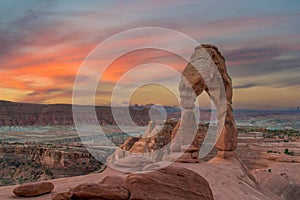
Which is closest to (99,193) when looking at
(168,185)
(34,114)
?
(168,185)

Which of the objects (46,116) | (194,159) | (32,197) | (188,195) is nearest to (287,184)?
(194,159)

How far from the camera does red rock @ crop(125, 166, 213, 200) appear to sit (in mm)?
9805

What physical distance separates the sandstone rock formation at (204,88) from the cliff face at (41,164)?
29.7 feet

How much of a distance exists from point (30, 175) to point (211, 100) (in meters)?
14.8

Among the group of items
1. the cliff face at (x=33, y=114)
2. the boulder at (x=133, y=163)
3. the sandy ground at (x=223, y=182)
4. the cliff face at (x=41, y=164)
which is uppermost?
the cliff face at (x=33, y=114)

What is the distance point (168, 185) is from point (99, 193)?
76.7 inches

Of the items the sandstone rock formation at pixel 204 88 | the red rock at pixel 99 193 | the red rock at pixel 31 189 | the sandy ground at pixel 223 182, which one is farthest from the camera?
the sandstone rock formation at pixel 204 88

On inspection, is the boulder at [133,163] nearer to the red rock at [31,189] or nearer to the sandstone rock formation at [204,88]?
the sandstone rock formation at [204,88]

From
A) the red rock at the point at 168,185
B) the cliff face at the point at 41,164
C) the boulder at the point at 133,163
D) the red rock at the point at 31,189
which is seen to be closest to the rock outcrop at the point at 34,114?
the cliff face at the point at 41,164

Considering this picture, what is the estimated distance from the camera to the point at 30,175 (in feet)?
87.8

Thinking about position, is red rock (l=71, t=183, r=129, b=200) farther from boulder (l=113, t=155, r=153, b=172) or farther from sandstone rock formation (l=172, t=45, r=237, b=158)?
sandstone rock formation (l=172, t=45, r=237, b=158)

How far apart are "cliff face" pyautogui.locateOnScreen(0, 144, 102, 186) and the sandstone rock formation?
9045mm

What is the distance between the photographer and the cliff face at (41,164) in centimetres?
2652

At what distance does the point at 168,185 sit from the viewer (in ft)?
33.1
